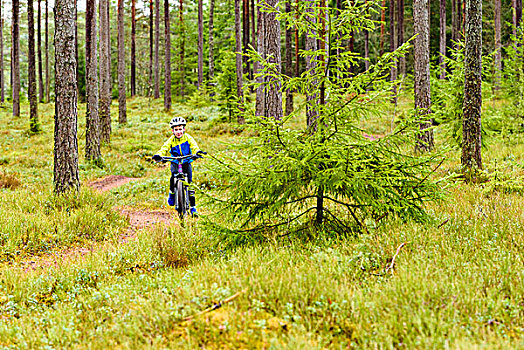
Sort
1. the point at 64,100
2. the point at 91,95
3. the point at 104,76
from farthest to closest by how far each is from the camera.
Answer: the point at 104,76
the point at 91,95
the point at 64,100

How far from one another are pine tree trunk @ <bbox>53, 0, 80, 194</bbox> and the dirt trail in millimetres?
1605

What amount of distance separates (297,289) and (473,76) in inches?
274

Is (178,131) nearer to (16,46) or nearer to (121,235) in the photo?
(121,235)

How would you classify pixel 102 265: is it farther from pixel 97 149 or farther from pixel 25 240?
pixel 97 149

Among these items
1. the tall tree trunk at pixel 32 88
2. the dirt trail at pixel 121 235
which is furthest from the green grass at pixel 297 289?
the tall tree trunk at pixel 32 88

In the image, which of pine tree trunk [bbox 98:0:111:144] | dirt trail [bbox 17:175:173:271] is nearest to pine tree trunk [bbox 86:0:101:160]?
dirt trail [bbox 17:175:173:271]

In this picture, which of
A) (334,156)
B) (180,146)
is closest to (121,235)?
(180,146)

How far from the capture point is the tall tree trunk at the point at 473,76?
27.3ft

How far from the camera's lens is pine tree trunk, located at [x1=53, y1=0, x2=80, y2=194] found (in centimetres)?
981

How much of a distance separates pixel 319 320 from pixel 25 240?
651 centimetres

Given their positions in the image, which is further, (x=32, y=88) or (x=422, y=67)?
(x=32, y=88)

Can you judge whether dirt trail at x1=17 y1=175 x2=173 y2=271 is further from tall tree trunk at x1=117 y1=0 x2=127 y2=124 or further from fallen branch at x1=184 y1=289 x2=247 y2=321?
tall tree trunk at x1=117 y1=0 x2=127 y2=124

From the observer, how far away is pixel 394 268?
4277 mm

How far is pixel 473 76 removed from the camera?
8.39 meters
